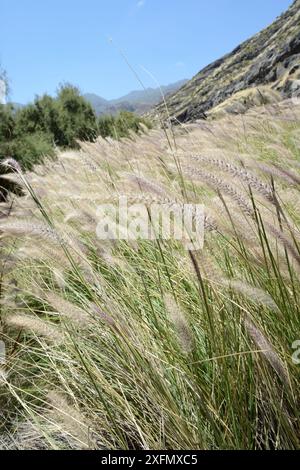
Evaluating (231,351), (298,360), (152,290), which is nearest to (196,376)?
(231,351)

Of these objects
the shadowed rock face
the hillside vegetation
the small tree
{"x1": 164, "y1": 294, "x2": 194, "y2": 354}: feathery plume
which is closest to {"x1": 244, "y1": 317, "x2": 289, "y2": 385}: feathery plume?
{"x1": 164, "y1": 294, "x2": 194, "y2": 354}: feathery plume

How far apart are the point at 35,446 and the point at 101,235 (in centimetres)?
79

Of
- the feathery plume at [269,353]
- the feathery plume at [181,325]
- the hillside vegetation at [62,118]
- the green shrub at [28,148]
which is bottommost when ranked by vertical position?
the feathery plume at [269,353]

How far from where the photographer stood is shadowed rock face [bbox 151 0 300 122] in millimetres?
48750

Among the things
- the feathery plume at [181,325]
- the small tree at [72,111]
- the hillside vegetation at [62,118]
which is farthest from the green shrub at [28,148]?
the feathery plume at [181,325]

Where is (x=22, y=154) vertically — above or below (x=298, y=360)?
above

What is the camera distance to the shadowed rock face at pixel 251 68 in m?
48.8

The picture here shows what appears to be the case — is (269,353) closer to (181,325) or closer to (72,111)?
(181,325)

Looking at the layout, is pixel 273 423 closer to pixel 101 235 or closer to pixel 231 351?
pixel 231 351

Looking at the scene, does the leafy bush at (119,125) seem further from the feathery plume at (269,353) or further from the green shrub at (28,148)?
the feathery plume at (269,353)

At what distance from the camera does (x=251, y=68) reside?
70.0m

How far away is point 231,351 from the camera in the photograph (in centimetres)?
141
